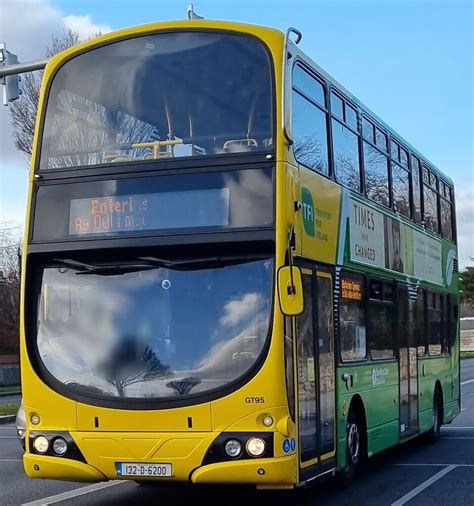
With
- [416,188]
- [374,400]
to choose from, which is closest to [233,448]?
[374,400]

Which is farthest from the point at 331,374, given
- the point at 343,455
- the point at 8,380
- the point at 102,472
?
the point at 8,380

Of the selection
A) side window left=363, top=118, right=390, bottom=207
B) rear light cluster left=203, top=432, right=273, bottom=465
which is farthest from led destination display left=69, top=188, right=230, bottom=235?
side window left=363, top=118, right=390, bottom=207

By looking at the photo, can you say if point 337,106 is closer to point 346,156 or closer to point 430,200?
point 346,156

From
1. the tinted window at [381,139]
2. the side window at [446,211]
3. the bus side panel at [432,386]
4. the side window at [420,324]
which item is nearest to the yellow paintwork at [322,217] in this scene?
the tinted window at [381,139]

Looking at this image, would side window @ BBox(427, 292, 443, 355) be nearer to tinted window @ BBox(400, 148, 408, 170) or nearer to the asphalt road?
tinted window @ BBox(400, 148, 408, 170)

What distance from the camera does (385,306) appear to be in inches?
500

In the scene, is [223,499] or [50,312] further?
[223,499]

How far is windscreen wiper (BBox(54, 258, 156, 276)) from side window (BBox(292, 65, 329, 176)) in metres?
1.86

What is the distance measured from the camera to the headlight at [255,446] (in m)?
8.35

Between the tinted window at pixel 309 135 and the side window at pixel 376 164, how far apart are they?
6.09ft

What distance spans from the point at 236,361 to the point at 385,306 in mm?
4571

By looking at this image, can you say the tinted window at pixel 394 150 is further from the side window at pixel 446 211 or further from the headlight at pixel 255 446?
the headlight at pixel 255 446

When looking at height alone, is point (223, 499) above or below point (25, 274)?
below

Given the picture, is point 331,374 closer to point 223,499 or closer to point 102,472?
point 223,499
